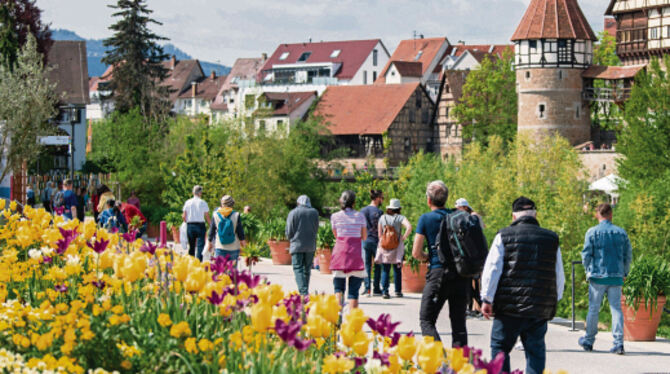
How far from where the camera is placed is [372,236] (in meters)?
15.9

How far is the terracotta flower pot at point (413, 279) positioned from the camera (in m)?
17.2

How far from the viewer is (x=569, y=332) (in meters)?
13.2

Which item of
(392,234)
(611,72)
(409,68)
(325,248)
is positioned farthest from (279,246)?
(409,68)

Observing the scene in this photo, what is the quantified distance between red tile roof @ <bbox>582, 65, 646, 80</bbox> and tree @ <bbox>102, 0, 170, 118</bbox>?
29.4m

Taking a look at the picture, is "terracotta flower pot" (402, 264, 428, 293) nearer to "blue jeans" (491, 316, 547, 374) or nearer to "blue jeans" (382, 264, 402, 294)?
"blue jeans" (382, 264, 402, 294)

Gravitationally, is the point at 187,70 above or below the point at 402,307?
above

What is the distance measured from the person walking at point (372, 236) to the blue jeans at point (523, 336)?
710cm

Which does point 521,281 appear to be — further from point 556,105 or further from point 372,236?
point 556,105

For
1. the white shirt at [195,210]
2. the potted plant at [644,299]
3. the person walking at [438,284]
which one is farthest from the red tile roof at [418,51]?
the person walking at [438,284]

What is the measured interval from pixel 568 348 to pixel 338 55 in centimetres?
9815

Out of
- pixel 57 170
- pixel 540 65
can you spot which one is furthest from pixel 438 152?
pixel 57 170

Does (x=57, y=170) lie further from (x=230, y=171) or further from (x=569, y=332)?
(x=569, y=332)

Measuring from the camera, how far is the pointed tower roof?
236 ft

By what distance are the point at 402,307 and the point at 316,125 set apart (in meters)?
57.3
